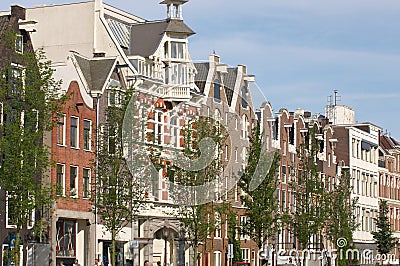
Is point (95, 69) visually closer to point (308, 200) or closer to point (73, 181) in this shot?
point (73, 181)

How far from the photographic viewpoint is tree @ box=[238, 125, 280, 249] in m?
63.3

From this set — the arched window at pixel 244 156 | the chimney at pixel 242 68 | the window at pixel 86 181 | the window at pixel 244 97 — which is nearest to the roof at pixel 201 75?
the chimney at pixel 242 68

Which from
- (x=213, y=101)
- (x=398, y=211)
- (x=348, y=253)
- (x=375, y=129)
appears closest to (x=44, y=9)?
(x=213, y=101)

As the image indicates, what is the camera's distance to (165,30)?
63531mm

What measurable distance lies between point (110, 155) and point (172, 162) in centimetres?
643

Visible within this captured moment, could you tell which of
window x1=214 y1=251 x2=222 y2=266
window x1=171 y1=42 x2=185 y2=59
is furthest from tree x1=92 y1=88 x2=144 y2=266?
window x1=214 y1=251 x2=222 y2=266

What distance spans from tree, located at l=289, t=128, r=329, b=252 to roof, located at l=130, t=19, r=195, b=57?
1628 centimetres

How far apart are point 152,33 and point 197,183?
1559 cm

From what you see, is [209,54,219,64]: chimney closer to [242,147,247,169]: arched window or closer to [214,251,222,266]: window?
[242,147,247,169]: arched window

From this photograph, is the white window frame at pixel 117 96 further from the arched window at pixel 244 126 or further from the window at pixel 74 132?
the arched window at pixel 244 126

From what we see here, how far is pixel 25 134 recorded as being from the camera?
137 feet

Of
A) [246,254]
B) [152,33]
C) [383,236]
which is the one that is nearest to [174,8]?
[152,33]

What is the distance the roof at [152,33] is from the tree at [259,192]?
9.47 m

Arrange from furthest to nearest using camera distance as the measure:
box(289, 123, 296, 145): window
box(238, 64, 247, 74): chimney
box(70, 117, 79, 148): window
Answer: box(289, 123, 296, 145): window → box(238, 64, 247, 74): chimney → box(70, 117, 79, 148): window
